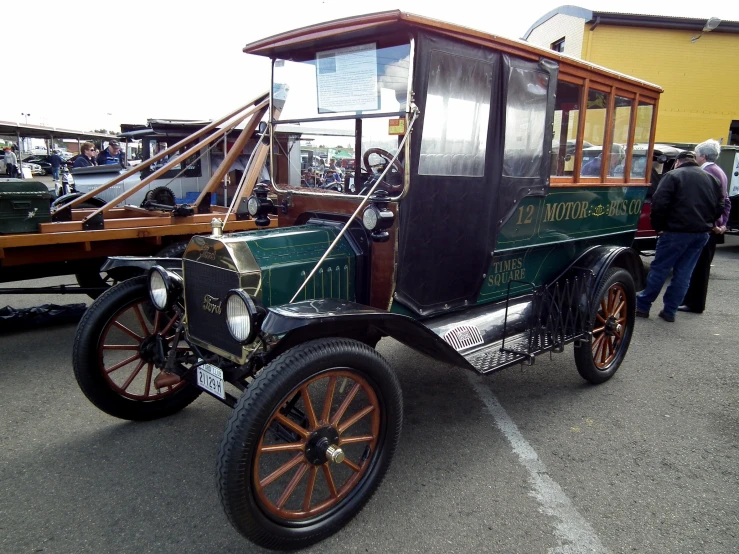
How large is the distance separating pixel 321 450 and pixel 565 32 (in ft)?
49.0

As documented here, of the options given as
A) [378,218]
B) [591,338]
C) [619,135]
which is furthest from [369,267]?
[619,135]

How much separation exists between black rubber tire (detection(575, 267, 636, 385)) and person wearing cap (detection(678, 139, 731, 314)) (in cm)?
224

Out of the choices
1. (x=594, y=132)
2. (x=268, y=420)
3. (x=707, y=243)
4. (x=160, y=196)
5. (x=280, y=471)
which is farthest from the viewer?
(x=160, y=196)

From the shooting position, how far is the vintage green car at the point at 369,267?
2.29 m

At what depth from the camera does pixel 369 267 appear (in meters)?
2.92

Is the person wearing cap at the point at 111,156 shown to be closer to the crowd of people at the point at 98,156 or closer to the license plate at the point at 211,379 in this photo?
the crowd of people at the point at 98,156

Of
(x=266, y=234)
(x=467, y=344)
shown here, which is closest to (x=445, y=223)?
(x=467, y=344)

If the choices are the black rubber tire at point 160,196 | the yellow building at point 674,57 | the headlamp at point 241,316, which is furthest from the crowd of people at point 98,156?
the yellow building at point 674,57

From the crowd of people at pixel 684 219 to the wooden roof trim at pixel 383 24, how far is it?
234cm

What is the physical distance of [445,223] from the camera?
3.01m

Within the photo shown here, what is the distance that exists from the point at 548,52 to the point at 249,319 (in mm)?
2425

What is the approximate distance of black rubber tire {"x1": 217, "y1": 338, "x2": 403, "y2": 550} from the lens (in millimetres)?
1984

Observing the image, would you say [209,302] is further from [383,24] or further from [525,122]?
[525,122]

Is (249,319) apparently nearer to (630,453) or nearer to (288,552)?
(288,552)
